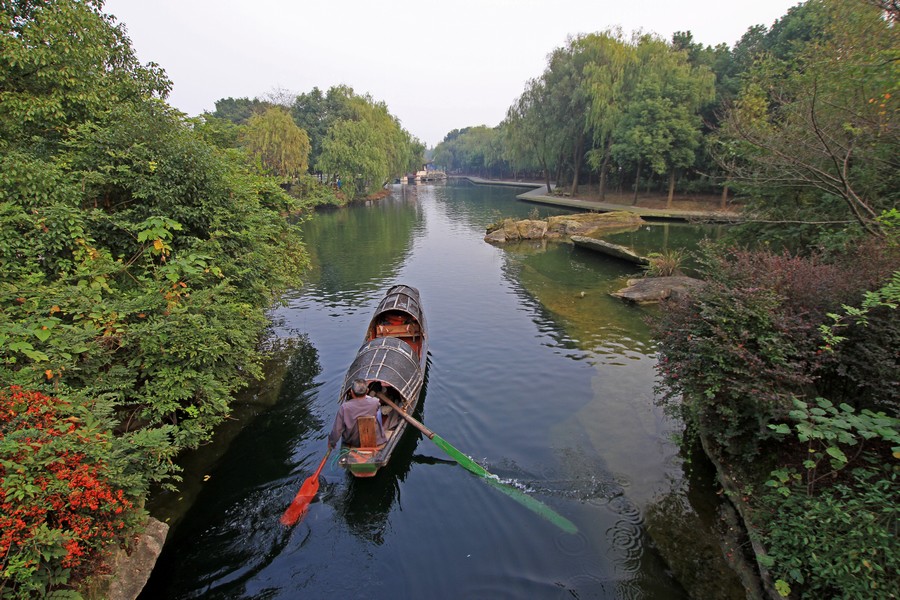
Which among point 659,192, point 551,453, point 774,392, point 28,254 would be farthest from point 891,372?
point 659,192

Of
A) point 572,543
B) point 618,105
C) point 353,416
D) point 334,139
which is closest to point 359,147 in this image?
point 334,139

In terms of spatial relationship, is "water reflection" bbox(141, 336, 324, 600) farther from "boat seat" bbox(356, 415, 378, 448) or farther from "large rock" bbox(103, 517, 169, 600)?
"boat seat" bbox(356, 415, 378, 448)

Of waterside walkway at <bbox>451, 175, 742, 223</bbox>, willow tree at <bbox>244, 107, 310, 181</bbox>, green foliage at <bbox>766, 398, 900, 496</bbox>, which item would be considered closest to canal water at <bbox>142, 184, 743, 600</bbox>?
green foliage at <bbox>766, 398, 900, 496</bbox>

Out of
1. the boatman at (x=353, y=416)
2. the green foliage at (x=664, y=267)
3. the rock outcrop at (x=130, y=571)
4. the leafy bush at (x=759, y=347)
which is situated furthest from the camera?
the green foliage at (x=664, y=267)

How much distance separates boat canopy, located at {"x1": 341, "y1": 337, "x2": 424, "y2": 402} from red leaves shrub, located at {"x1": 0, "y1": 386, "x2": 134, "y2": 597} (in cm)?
491

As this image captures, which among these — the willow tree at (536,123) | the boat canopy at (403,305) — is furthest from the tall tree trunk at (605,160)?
the boat canopy at (403,305)

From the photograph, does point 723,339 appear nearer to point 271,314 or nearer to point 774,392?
point 774,392

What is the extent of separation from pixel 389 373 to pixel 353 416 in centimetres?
170

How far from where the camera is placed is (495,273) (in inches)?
973

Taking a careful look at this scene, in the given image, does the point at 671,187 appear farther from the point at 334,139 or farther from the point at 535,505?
the point at 535,505

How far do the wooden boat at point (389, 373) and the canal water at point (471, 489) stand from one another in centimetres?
91

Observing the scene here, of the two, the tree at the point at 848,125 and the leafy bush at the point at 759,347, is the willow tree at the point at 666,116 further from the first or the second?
the leafy bush at the point at 759,347

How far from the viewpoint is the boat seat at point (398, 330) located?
43.7ft

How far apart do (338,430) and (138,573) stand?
11.2ft
